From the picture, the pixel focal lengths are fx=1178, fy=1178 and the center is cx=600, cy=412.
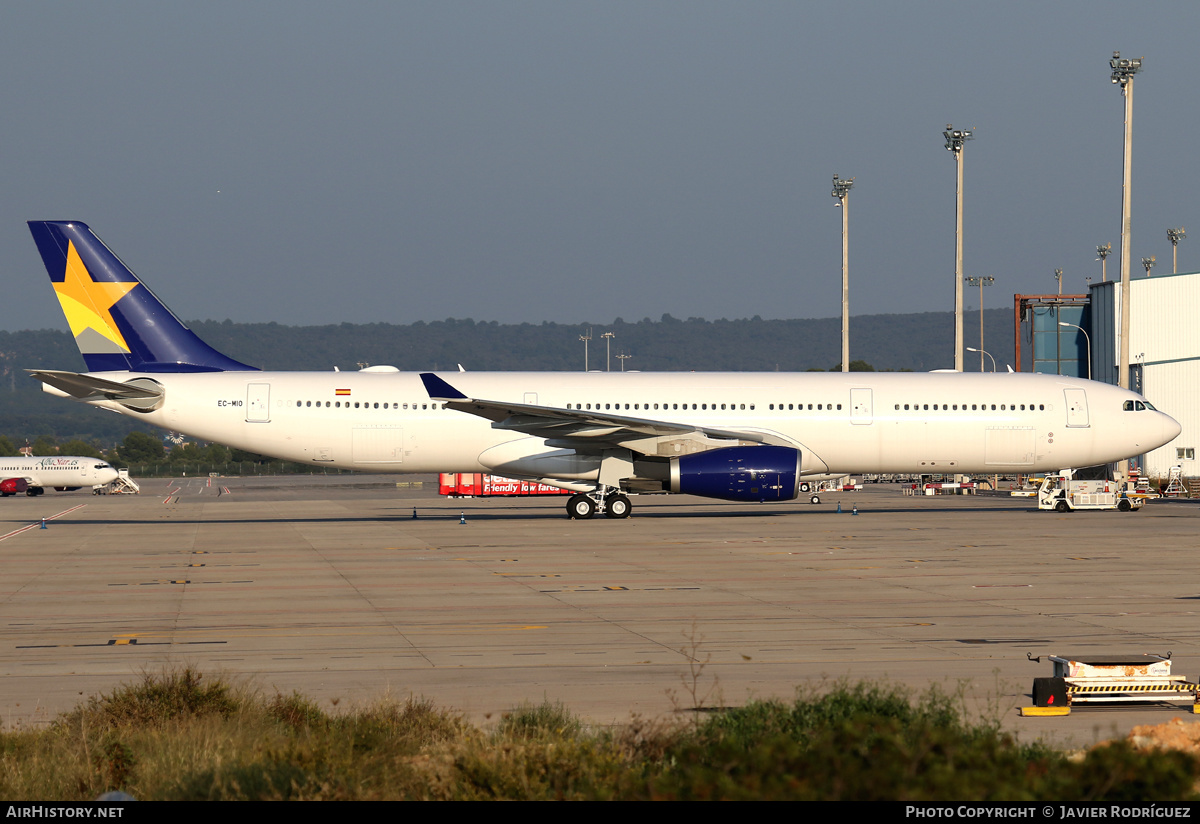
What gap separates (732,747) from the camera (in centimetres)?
568

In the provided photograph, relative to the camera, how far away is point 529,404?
32.5 m

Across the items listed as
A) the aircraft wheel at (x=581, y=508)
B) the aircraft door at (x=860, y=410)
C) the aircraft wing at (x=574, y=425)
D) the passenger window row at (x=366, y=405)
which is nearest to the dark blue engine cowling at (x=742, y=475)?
the aircraft wing at (x=574, y=425)

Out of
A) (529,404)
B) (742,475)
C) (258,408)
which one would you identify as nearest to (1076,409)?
(742,475)

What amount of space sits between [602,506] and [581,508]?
60 cm

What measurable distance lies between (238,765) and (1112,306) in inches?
2801

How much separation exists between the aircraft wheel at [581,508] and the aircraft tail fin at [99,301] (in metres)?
10.2

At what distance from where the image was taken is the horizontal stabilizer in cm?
3067

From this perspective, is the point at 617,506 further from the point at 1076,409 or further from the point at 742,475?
the point at 1076,409

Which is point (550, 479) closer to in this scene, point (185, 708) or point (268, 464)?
point (185, 708)

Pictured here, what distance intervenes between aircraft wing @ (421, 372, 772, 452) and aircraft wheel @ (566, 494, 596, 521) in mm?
1769

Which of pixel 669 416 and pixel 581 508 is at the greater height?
pixel 669 416

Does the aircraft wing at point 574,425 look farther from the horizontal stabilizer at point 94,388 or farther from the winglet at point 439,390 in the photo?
the horizontal stabilizer at point 94,388

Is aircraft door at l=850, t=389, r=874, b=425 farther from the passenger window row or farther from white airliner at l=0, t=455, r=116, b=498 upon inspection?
white airliner at l=0, t=455, r=116, b=498

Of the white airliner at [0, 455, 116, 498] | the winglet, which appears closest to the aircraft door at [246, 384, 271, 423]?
the winglet
